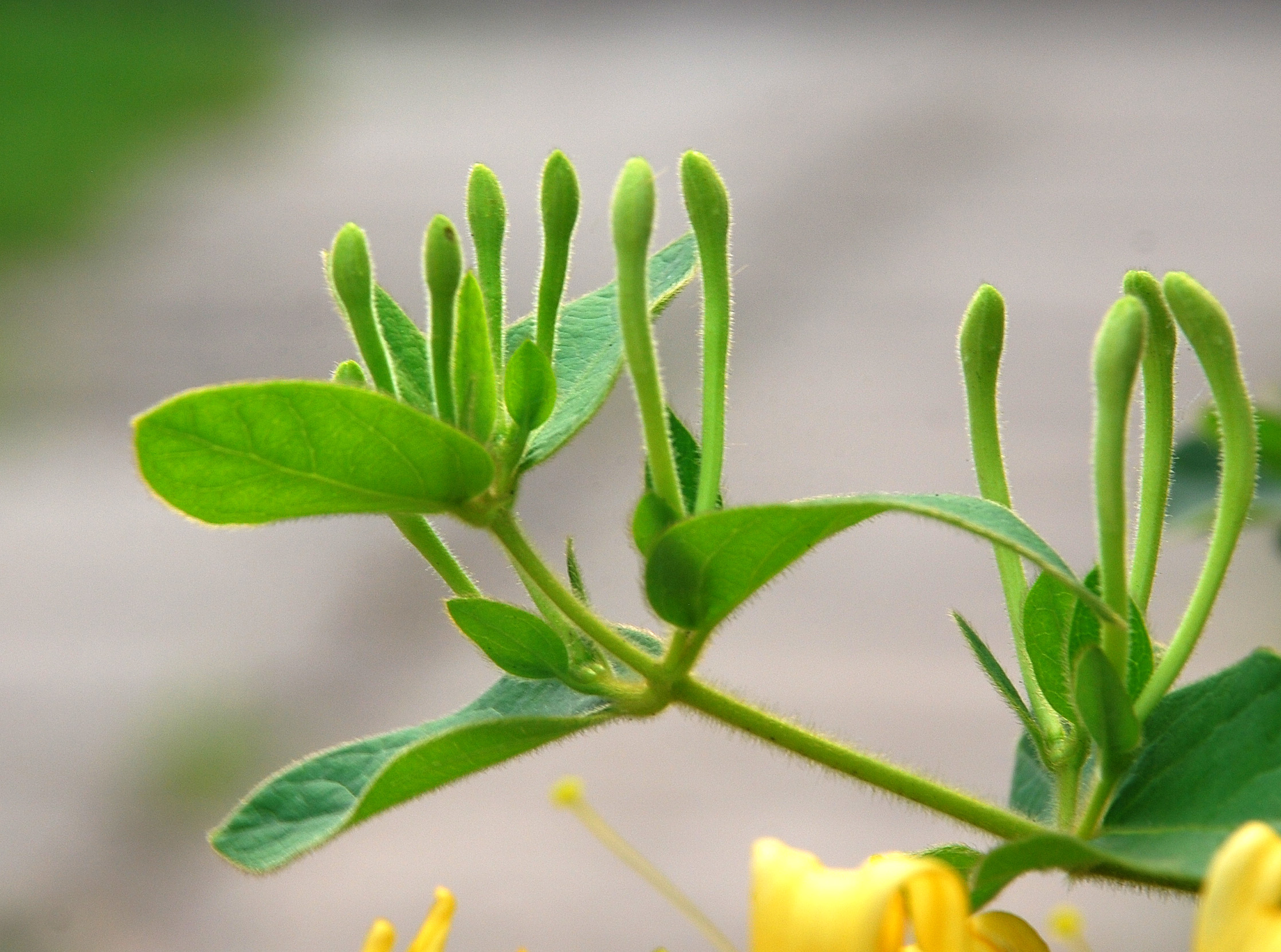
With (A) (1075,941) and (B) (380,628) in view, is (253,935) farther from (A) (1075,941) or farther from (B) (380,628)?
(A) (1075,941)

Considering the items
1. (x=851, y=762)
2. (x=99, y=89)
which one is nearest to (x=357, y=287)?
(x=851, y=762)

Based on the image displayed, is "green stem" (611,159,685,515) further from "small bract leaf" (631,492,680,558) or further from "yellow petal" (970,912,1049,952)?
A: "yellow petal" (970,912,1049,952)

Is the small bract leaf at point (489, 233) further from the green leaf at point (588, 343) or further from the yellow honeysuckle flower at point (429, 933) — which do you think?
the yellow honeysuckle flower at point (429, 933)

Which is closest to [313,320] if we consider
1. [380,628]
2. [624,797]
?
[380,628]

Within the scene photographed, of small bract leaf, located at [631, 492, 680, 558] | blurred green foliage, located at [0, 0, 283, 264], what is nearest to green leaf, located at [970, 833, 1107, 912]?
small bract leaf, located at [631, 492, 680, 558]

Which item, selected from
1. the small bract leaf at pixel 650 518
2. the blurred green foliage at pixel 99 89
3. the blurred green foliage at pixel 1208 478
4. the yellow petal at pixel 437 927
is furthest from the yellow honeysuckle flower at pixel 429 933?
the blurred green foliage at pixel 99 89

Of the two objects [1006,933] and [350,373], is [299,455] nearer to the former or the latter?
[350,373]
